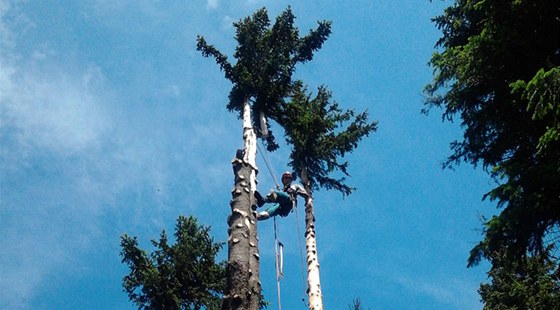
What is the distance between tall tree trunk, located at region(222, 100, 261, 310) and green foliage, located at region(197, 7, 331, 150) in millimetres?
3971

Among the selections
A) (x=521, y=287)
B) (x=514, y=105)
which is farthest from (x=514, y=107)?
(x=521, y=287)

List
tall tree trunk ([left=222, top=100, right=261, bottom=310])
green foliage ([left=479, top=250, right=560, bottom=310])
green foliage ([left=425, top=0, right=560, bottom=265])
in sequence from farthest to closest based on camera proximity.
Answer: green foliage ([left=479, top=250, right=560, bottom=310]) < green foliage ([left=425, top=0, right=560, bottom=265]) < tall tree trunk ([left=222, top=100, right=261, bottom=310])

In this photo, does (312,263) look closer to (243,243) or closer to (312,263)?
(312,263)

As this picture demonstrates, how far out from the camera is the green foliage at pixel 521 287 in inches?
Answer: 589

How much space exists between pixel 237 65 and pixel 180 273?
22.1 feet

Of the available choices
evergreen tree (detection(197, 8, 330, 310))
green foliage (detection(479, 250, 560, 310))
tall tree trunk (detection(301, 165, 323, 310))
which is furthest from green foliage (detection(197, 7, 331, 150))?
green foliage (detection(479, 250, 560, 310))

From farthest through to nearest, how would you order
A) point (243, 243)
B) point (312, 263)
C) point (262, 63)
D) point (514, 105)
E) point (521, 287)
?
point (521, 287), point (262, 63), point (312, 263), point (514, 105), point (243, 243)

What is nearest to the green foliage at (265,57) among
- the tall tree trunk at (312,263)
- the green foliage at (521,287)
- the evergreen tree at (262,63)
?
the evergreen tree at (262,63)

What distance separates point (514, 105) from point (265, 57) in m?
7.14

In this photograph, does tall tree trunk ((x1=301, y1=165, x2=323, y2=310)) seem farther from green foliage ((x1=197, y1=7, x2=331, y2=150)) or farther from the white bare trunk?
green foliage ((x1=197, y1=7, x2=331, y2=150))

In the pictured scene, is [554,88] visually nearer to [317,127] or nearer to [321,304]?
[321,304]

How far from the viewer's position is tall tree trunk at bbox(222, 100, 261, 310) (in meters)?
6.19

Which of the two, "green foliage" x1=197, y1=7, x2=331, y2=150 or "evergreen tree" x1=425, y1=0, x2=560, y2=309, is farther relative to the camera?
"green foliage" x1=197, y1=7, x2=331, y2=150

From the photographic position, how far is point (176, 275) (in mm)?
15453
